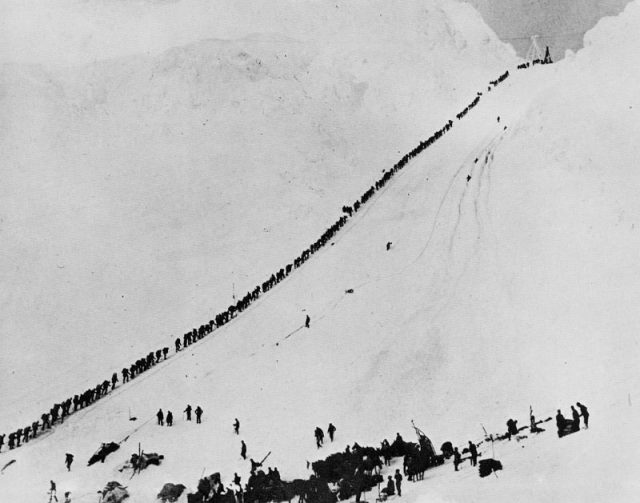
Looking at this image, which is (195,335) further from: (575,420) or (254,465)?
(575,420)

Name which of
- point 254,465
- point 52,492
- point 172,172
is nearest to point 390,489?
point 254,465

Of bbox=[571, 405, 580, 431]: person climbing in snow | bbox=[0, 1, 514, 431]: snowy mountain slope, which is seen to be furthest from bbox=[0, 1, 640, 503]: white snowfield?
bbox=[571, 405, 580, 431]: person climbing in snow

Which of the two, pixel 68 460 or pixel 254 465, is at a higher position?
pixel 68 460

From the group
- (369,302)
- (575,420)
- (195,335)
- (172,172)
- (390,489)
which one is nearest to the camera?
(390,489)

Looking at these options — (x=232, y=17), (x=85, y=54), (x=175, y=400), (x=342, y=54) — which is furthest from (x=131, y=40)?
(x=175, y=400)

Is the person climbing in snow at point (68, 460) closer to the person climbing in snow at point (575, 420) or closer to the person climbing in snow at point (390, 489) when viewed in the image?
the person climbing in snow at point (390, 489)

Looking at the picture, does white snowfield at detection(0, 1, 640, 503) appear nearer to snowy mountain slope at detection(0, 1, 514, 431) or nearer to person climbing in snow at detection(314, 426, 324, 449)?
snowy mountain slope at detection(0, 1, 514, 431)
